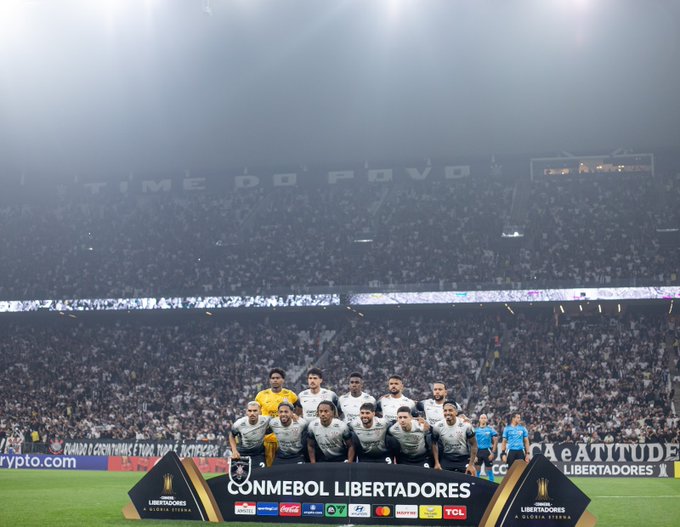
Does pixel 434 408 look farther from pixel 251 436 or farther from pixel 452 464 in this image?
pixel 251 436

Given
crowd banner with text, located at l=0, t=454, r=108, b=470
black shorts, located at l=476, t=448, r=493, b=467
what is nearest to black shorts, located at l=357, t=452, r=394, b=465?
black shorts, located at l=476, t=448, r=493, b=467

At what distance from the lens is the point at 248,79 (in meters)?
39.4

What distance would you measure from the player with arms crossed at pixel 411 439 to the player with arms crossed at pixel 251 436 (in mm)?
2015

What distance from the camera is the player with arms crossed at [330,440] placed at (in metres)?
14.3

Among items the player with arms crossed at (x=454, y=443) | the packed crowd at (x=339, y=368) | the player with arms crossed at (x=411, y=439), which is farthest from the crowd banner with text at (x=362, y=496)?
the packed crowd at (x=339, y=368)

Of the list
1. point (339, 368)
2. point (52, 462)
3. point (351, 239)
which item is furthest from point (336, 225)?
point (52, 462)

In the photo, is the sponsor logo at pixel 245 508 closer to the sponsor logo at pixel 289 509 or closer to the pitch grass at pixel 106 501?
the pitch grass at pixel 106 501

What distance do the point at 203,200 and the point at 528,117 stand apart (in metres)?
20.4

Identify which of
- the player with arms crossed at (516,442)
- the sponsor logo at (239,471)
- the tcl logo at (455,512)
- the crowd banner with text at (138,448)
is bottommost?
the tcl logo at (455,512)

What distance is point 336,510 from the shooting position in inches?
545

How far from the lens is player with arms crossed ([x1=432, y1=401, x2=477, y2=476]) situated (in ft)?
48.4

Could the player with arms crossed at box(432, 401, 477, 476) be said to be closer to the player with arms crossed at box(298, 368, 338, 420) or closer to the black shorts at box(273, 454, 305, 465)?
the player with arms crossed at box(298, 368, 338, 420)

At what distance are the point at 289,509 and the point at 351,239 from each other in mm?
37174

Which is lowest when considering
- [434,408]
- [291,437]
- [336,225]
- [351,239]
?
[291,437]
